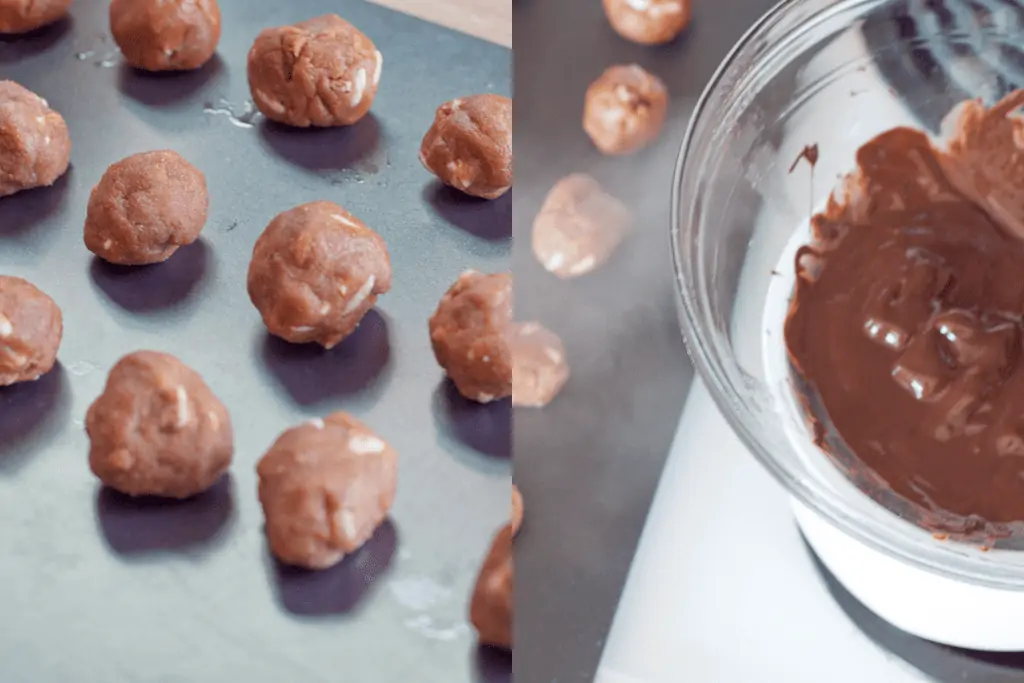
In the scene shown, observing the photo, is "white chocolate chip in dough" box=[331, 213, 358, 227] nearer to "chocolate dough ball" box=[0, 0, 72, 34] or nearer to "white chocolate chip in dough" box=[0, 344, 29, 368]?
"white chocolate chip in dough" box=[0, 344, 29, 368]

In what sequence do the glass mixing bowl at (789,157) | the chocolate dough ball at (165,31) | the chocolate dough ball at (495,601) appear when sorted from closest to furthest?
the glass mixing bowl at (789,157)
the chocolate dough ball at (495,601)
the chocolate dough ball at (165,31)

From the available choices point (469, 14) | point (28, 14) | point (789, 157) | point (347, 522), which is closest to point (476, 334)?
point (347, 522)

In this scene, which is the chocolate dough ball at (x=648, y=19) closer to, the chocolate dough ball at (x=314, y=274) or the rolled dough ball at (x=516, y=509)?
the chocolate dough ball at (x=314, y=274)

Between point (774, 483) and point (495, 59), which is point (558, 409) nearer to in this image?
point (774, 483)

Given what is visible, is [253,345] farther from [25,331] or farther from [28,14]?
[28,14]

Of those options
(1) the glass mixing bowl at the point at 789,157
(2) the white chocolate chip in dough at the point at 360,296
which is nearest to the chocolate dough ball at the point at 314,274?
(2) the white chocolate chip in dough at the point at 360,296

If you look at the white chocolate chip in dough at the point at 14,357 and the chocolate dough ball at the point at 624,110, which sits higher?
the chocolate dough ball at the point at 624,110
